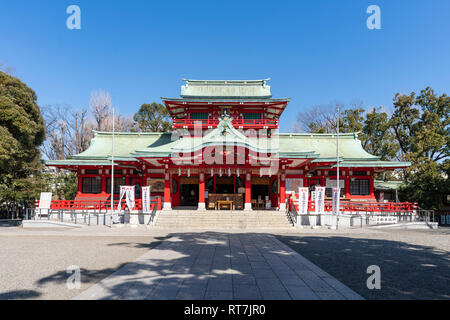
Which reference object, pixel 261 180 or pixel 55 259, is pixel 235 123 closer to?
pixel 261 180

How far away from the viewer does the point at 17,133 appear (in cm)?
1780

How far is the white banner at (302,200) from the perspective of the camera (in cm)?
1795

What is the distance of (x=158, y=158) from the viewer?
1958 cm

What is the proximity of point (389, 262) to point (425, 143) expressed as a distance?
78.3 feet

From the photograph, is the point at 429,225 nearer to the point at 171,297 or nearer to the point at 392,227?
the point at 392,227

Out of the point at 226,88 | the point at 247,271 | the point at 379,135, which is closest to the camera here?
the point at 247,271

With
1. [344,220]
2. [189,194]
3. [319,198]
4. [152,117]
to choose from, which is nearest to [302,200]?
[319,198]

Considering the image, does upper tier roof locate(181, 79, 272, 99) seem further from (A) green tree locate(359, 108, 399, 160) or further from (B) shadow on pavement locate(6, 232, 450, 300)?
(B) shadow on pavement locate(6, 232, 450, 300)

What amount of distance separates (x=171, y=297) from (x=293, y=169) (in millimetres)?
19534

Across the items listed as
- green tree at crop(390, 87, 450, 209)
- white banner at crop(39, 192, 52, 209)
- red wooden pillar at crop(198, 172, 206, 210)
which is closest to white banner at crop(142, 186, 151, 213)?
red wooden pillar at crop(198, 172, 206, 210)

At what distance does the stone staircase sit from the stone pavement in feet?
24.1

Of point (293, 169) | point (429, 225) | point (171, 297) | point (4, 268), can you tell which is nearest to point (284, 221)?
point (293, 169)

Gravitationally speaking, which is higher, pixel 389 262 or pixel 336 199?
pixel 336 199

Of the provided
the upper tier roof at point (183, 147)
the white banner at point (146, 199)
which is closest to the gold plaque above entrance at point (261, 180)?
the upper tier roof at point (183, 147)
